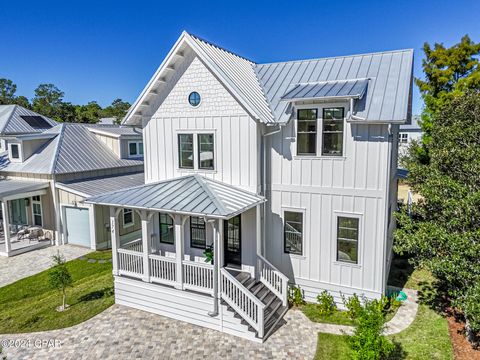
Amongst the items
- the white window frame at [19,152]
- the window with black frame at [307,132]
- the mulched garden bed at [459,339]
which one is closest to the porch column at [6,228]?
the white window frame at [19,152]

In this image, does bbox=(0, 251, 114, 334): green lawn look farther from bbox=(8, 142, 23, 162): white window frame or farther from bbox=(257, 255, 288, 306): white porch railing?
bbox=(8, 142, 23, 162): white window frame

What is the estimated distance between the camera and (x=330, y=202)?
11.2 m

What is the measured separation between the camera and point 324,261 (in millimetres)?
11500

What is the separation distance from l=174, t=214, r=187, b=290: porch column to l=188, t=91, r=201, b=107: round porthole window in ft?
14.5

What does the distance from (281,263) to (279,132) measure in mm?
4945

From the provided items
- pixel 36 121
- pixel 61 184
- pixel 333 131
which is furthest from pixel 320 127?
pixel 36 121

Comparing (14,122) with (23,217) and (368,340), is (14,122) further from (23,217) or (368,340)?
(368,340)

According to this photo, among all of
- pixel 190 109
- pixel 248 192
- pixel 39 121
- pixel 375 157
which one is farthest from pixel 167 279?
pixel 39 121

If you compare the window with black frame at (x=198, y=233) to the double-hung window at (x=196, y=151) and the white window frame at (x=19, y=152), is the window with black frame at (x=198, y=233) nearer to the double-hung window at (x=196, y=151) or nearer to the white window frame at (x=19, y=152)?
the double-hung window at (x=196, y=151)

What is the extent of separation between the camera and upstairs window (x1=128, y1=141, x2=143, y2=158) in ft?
80.4

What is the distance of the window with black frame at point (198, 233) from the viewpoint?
1252 centimetres

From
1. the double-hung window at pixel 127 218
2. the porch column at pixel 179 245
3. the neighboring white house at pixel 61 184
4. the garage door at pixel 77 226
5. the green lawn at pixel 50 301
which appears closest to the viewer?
the porch column at pixel 179 245

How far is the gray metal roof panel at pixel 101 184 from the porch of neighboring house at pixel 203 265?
8.16 metres

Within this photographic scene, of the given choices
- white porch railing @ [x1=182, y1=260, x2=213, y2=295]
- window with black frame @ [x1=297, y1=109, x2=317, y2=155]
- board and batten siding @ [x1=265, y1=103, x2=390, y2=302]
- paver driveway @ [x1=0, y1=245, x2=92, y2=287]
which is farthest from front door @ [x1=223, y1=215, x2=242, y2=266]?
paver driveway @ [x1=0, y1=245, x2=92, y2=287]
